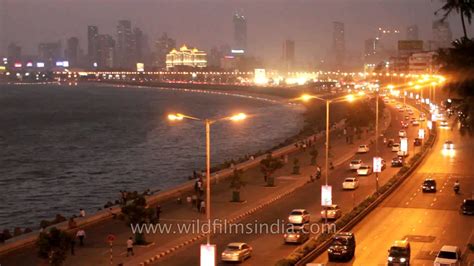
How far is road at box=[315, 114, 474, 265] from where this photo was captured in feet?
65.7

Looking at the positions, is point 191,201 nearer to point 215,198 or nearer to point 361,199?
point 215,198

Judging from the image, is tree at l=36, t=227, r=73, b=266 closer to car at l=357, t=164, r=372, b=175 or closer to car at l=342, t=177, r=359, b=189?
car at l=342, t=177, r=359, b=189

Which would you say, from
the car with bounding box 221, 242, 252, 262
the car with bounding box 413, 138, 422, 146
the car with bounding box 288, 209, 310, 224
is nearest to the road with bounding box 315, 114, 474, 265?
the car with bounding box 288, 209, 310, 224

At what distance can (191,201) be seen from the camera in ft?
95.0

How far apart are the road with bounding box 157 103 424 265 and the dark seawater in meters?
12.4

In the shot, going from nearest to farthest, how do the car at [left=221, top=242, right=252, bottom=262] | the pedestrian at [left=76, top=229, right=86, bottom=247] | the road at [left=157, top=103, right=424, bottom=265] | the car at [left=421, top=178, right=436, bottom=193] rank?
the car at [left=221, top=242, right=252, bottom=262], the road at [left=157, top=103, right=424, bottom=265], the pedestrian at [left=76, top=229, right=86, bottom=247], the car at [left=421, top=178, right=436, bottom=193]

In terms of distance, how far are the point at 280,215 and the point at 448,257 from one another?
9433mm

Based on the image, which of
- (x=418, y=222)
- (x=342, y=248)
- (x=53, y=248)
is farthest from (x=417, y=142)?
(x=53, y=248)

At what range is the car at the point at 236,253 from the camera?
1902 cm

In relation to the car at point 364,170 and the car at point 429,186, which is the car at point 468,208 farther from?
the car at point 364,170

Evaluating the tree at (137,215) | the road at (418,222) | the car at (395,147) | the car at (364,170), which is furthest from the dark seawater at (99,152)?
the road at (418,222)

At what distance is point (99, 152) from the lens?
229 feet

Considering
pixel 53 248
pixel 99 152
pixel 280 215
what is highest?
pixel 53 248

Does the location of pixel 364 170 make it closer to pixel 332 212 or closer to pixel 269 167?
pixel 269 167
